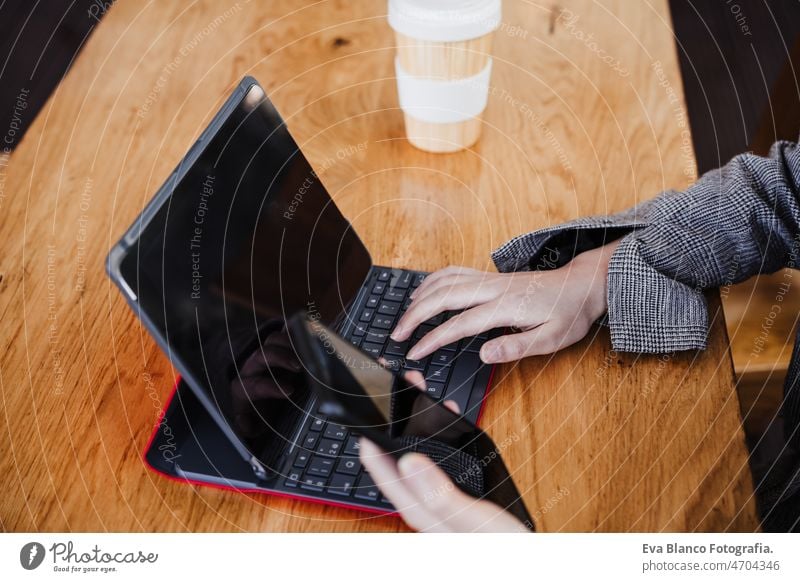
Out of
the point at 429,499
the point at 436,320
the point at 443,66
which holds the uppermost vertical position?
the point at 443,66

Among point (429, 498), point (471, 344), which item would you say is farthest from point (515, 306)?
point (429, 498)

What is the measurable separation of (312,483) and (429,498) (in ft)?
0.22

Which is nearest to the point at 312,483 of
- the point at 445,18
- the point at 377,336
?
the point at 377,336

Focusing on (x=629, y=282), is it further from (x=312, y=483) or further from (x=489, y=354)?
(x=312, y=483)

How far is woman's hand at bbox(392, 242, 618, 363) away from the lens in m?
0.44

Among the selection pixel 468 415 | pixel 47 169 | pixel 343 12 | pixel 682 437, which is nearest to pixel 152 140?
pixel 47 169

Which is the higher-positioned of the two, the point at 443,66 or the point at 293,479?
the point at 443,66

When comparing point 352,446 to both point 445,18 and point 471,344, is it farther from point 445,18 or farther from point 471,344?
point 445,18

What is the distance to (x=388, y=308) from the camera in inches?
18.7

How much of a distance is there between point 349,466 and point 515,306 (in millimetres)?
156

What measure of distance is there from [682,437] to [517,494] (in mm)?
104

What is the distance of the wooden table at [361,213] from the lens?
1.28ft

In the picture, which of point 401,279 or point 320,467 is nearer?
point 320,467

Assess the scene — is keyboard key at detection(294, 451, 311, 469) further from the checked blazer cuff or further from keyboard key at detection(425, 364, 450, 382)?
the checked blazer cuff
